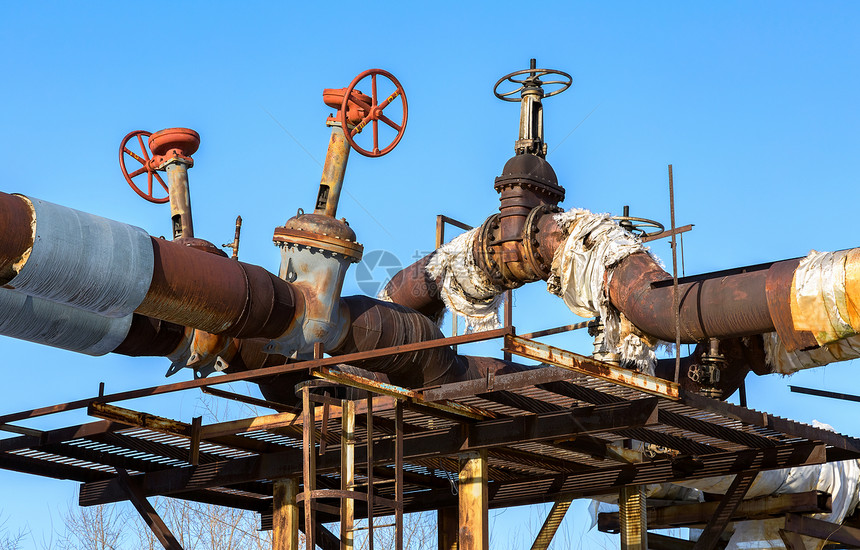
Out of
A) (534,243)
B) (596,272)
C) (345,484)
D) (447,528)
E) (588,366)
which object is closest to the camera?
(588,366)

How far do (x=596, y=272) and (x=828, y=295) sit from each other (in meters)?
2.48

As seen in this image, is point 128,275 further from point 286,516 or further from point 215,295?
point 286,516

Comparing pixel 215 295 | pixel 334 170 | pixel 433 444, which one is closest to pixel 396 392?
pixel 433 444

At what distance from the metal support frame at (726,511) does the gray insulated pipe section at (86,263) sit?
5345 mm

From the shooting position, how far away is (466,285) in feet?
43.1

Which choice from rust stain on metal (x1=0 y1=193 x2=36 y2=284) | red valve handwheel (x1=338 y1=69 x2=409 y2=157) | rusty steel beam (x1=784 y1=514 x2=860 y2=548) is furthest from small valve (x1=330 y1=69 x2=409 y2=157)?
rusty steel beam (x1=784 y1=514 x2=860 y2=548)

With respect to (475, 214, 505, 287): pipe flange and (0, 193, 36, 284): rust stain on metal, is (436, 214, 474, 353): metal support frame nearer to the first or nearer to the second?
(475, 214, 505, 287): pipe flange

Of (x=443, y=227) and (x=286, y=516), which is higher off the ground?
(x=443, y=227)

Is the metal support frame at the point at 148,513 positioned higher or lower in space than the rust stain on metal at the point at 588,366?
lower

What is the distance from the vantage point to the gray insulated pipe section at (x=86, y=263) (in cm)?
863

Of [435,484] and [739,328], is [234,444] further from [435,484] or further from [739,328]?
[739,328]

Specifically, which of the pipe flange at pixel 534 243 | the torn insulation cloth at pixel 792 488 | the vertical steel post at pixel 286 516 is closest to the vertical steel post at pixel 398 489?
the vertical steel post at pixel 286 516

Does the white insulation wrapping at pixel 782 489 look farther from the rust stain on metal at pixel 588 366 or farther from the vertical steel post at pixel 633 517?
the rust stain on metal at pixel 588 366

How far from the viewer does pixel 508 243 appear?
485 inches
